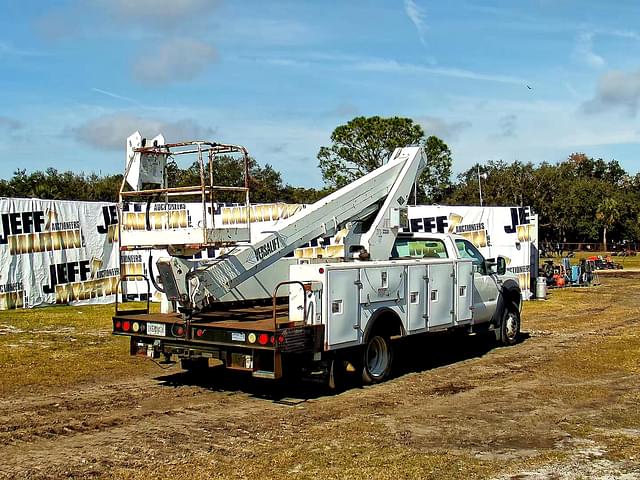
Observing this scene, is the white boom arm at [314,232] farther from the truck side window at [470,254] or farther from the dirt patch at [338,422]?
the dirt patch at [338,422]

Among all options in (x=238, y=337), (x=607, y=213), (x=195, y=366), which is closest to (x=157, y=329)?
(x=238, y=337)

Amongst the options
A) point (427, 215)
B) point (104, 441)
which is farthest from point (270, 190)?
point (104, 441)

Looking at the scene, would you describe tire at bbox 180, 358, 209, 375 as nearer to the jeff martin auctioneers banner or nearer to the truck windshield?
the truck windshield

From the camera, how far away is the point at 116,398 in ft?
31.5

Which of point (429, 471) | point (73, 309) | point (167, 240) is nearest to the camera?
point (429, 471)

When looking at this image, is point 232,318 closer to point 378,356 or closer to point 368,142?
point 378,356

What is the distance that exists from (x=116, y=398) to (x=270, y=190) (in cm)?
6008

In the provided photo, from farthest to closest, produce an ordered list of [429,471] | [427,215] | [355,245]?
1. [427,215]
2. [355,245]
3. [429,471]

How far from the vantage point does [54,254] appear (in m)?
22.6

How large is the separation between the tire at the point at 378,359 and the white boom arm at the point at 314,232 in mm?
1659

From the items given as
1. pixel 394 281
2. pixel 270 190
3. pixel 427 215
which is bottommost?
pixel 394 281

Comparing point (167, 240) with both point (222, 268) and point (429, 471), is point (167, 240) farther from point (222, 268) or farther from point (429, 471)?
point (429, 471)

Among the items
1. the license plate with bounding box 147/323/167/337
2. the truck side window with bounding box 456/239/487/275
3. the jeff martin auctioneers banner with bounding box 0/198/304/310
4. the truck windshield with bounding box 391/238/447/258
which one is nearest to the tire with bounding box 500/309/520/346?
the truck side window with bounding box 456/239/487/275

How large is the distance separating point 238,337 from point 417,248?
4.58 meters
